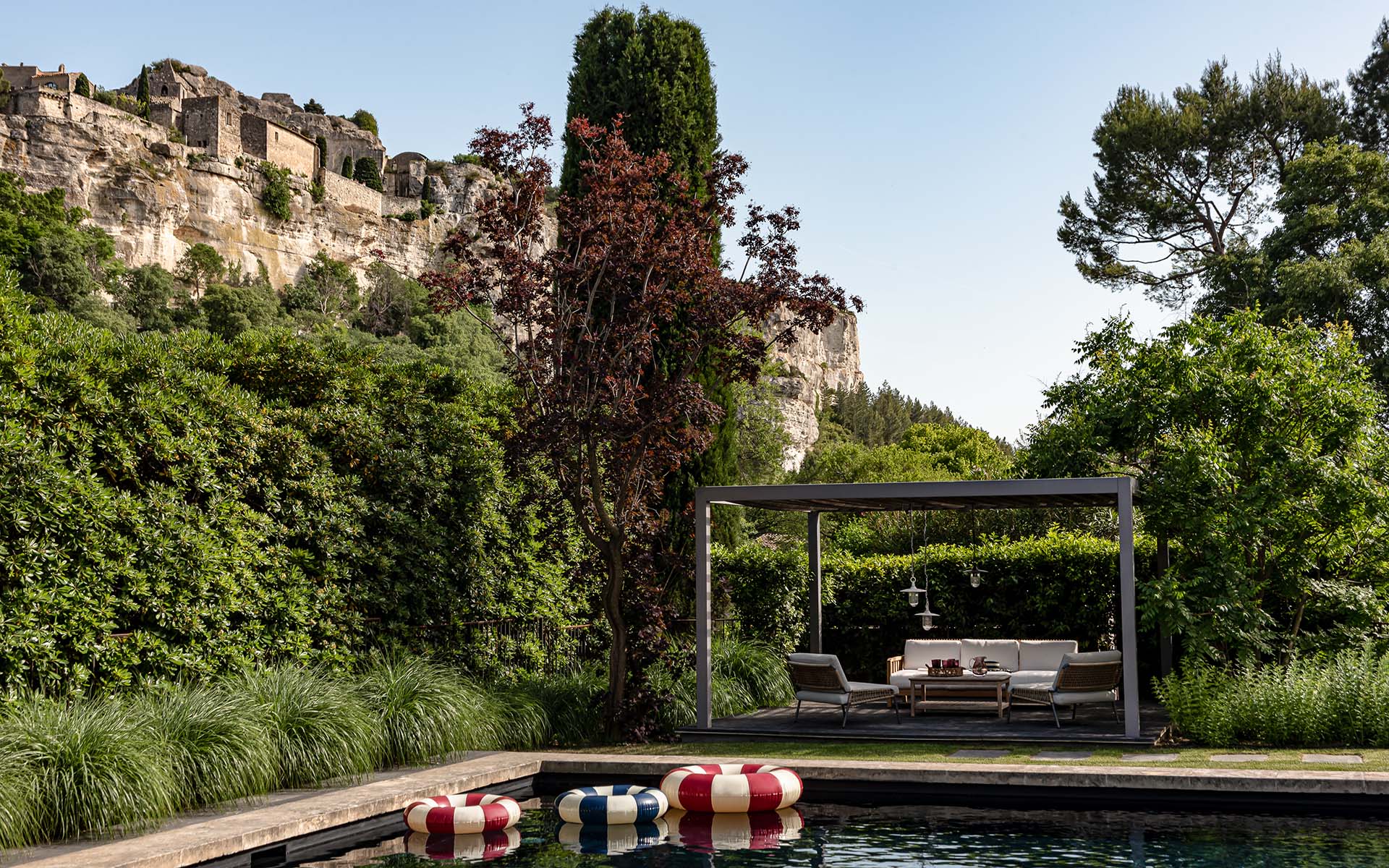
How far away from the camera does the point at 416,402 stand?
33.7 ft

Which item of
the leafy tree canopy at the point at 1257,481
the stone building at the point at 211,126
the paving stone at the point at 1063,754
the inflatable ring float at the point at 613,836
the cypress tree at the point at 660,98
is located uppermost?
the stone building at the point at 211,126

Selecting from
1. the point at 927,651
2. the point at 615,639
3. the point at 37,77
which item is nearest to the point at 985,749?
the point at 615,639

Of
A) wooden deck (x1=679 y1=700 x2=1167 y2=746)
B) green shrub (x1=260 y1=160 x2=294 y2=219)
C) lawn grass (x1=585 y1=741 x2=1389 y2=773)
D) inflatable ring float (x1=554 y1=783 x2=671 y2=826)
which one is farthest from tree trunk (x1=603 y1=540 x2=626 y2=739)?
green shrub (x1=260 y1=160 x2=294 y2=219)

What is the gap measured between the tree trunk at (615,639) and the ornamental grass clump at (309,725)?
2.57 m

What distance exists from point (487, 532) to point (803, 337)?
7117cm

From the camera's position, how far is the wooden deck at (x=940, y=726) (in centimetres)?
981

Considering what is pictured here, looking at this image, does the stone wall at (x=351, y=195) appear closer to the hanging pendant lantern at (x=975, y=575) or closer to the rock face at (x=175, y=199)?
the rock face at (x=175, y=199)

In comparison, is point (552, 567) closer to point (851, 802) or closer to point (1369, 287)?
point (851, 802)

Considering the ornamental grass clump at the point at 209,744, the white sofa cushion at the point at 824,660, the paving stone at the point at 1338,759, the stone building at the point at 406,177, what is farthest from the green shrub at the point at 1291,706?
the stone building at the point at 406,177

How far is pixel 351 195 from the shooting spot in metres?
71.2

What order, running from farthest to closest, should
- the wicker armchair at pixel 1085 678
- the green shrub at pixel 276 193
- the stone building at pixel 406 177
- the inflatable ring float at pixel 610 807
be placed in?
the stone building at pixel 406 177 < the green shrub at pixel 276 193 < the wicker armchair at pixel 1085 678 < the inflatable ring float at pixel 610 807

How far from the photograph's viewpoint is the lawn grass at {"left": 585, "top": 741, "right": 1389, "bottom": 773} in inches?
316

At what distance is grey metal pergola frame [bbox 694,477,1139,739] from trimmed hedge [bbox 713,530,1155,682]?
178cm

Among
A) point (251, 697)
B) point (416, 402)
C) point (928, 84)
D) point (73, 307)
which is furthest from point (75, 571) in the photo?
point (73, 307)
